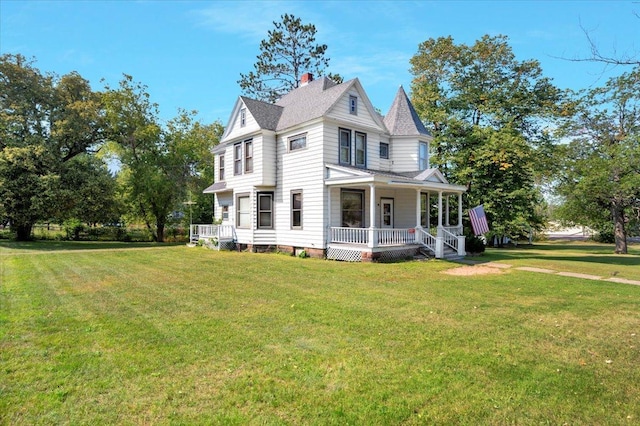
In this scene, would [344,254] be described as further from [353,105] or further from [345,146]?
[353,105]

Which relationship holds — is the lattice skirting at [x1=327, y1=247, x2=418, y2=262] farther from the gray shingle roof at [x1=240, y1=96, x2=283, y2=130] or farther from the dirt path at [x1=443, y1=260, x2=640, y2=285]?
the gray shingle roof at [x1=240, y1=96, x2=283, y2=130]

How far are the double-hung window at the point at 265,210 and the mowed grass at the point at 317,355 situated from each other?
971cm

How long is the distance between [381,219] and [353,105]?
5.90 metres

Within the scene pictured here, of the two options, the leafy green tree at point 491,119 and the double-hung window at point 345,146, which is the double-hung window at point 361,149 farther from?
the leafy green tree at point 491,119

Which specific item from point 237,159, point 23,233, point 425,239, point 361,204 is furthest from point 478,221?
point 23,233

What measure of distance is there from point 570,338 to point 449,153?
2292cm

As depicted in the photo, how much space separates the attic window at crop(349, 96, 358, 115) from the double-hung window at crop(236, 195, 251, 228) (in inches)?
280

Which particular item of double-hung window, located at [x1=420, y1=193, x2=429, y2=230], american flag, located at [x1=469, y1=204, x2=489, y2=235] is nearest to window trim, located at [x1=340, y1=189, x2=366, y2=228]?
double-hung window, located at [x1=420, y1=193, x2=429, y2=230]

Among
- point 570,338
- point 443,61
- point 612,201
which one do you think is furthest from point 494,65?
point 570,338

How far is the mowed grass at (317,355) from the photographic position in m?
3.40

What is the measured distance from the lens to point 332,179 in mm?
15555

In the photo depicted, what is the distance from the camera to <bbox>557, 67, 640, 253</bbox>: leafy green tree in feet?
73.0

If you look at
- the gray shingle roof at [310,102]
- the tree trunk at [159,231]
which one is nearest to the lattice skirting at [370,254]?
the gray shingle roof at [310,102]

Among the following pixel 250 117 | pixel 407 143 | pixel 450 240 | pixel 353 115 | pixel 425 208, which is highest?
pixel 250 117
